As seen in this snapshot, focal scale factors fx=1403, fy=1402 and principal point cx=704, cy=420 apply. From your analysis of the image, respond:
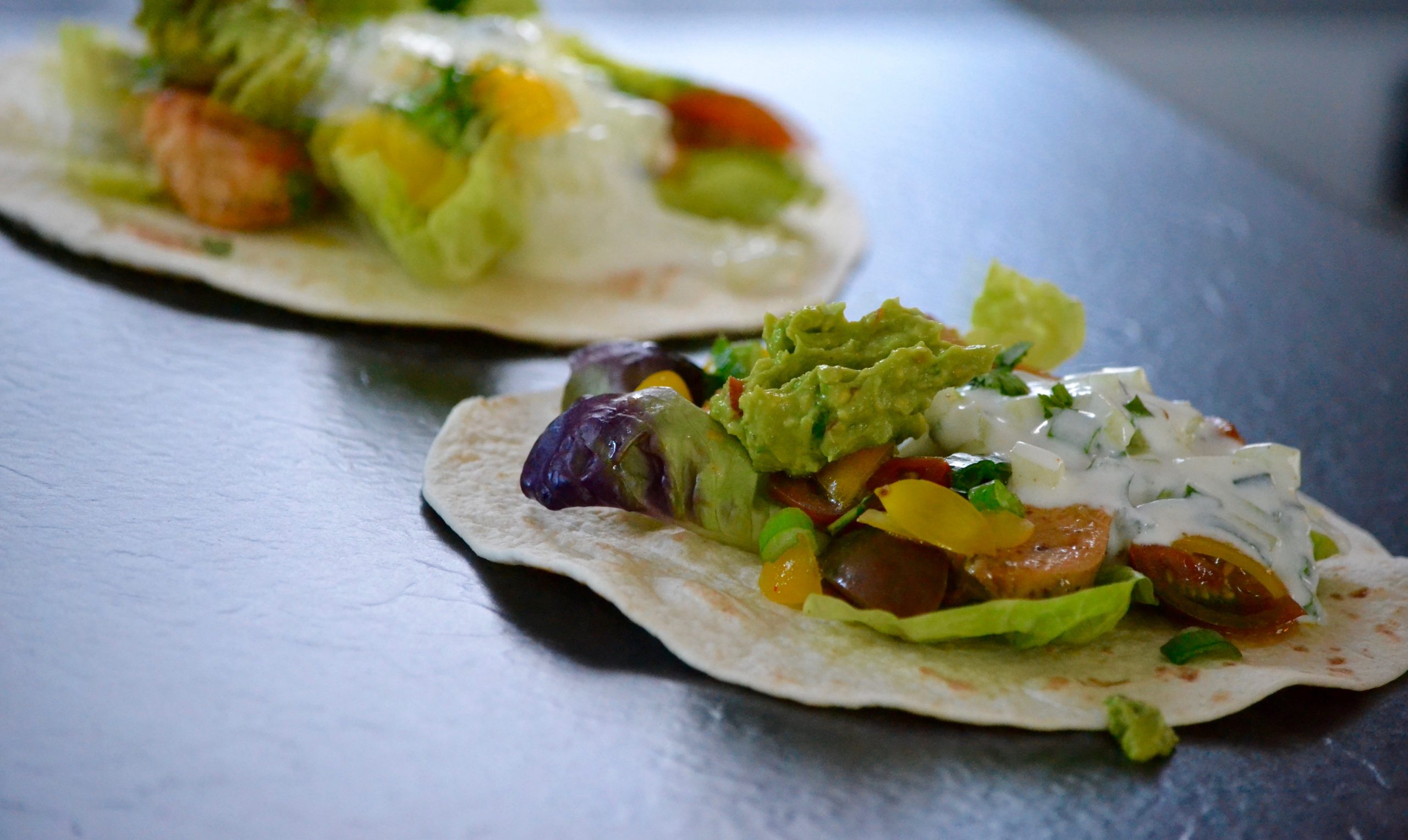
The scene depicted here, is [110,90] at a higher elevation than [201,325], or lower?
higher

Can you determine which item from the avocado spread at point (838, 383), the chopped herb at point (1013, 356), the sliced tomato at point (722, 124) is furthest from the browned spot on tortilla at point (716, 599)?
the sliced tomato at point (722, 124)

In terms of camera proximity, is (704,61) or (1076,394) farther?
(704,61)

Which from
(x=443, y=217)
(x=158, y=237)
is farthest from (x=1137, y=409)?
(x=158, y=237)

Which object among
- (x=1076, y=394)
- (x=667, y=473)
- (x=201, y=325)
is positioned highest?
(x=1076, y=394)

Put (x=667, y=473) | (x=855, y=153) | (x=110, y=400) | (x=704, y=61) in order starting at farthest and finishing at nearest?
(x=704, y=61), (x=855, y=153), (x=110, y=400), (x=667, y=473)

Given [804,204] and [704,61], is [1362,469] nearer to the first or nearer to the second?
[804,204]

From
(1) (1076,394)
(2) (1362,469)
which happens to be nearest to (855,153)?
(2) (1362,469)

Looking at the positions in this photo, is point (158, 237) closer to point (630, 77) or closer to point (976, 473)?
point (630, 77)
